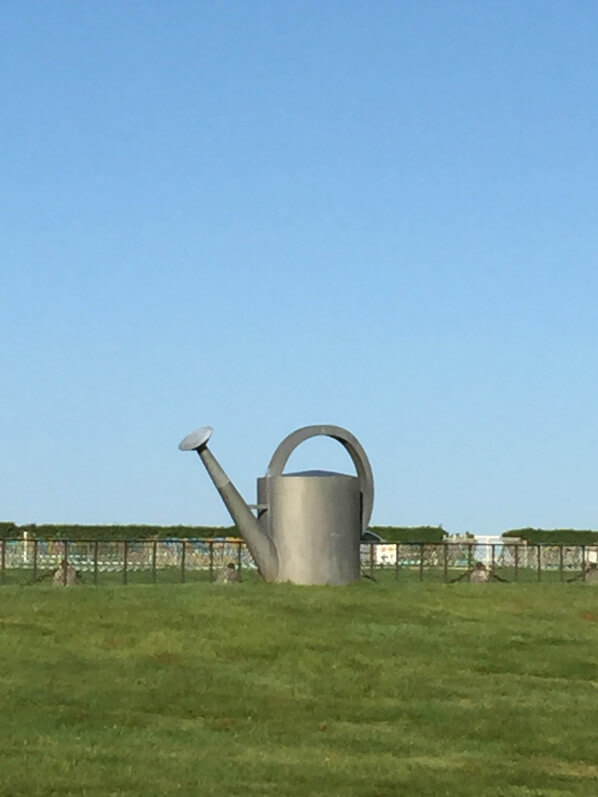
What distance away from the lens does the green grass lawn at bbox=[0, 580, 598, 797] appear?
11.5 metres

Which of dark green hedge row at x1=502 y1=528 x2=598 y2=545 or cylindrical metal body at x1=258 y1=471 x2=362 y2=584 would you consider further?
dark green hedge row at x1=502 y1=528 x2=598 y2=545

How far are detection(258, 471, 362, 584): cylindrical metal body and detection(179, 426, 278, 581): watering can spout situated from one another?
161 millimetres

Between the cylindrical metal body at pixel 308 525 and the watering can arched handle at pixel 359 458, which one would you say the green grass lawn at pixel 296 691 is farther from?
the watering can arched handle at pixel 359 458

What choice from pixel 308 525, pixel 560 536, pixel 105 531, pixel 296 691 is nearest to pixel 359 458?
pixel 308 525

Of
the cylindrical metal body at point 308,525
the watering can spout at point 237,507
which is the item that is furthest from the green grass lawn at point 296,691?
the watering can spout at point 237,507

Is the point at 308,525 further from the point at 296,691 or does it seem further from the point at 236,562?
the point at 236,562

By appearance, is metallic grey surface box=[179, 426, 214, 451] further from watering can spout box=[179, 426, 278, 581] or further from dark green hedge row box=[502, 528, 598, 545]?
dark green hedge row box=[502, 528, 598, 545]

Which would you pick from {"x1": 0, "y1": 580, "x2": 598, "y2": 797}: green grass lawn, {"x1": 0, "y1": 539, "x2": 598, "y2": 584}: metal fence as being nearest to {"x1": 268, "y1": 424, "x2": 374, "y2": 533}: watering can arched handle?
{"x1": 0, "y1": 580, "x2": 598, "y2": 797}: green grass lawn

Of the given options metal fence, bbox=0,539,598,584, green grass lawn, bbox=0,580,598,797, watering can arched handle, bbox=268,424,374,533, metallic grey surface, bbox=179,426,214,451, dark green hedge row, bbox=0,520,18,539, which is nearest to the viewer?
green grass lawn, bbox=0,580,598,797

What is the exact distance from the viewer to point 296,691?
16.2 metres

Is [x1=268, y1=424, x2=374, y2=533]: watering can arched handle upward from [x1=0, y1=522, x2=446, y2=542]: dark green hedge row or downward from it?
upward

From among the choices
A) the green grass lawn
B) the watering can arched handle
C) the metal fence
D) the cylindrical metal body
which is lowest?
the green grass lawn

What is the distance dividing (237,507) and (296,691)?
26.2ft

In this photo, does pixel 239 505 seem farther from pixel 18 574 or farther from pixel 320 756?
pixel 18 574
